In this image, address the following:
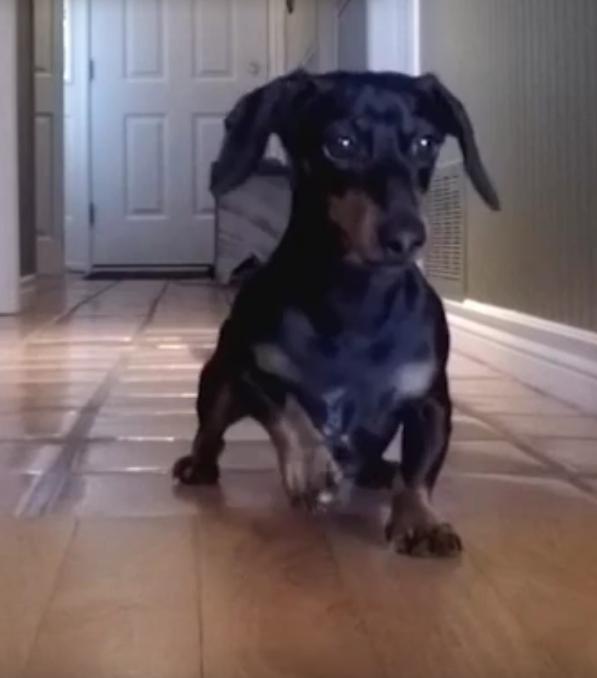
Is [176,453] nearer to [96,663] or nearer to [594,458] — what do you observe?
[594,458]

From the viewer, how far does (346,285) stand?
1299 mm

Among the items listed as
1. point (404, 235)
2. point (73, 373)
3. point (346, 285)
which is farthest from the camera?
point (73, 373)

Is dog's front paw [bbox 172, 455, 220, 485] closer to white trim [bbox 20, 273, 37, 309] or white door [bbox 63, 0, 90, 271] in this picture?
white trim [bbox 20, 273, 37, 309]

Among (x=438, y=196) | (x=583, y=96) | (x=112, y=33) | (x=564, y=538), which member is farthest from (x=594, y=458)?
(x=112, y=33)

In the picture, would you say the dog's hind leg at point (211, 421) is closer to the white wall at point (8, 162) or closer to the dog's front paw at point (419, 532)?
the dog's front paw at point (419, 532)

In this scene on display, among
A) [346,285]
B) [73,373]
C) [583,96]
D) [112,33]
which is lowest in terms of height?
[73,373]

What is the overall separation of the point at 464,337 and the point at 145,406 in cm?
95

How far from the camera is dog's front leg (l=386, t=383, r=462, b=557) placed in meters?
1.17

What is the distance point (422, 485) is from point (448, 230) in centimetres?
190

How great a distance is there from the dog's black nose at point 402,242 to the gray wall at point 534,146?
904 millimetres

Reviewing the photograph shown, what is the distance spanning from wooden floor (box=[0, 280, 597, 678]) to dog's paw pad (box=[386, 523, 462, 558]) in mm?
18

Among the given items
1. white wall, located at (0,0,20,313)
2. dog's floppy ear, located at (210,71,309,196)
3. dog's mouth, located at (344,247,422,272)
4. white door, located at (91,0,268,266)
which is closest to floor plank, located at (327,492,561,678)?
dog's mouth, located at (344,247,422,272)

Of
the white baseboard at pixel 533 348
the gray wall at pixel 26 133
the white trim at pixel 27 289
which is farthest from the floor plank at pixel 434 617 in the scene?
the gray wall at pixel 26 133

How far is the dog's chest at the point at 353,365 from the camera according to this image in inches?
50.4
